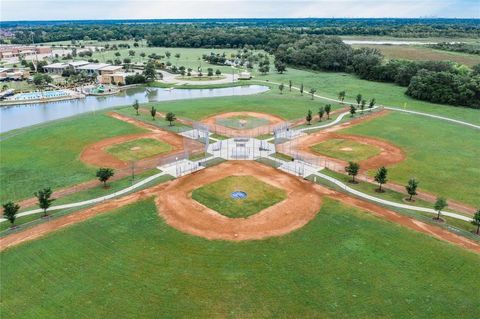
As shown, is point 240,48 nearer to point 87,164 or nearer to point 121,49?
point 121,49

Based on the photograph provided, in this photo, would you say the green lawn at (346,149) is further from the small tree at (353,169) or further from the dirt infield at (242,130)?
the dirt infield at (242,130)

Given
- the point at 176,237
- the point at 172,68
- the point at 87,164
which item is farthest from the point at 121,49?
the point at 176,237

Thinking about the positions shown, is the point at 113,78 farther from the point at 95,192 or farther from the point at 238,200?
the point at 238,200

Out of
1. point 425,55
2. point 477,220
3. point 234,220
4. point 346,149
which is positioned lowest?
point 234,220

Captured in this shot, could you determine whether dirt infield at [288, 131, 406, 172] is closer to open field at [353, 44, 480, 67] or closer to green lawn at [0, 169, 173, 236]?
green lawn at [0, 169, 173, 236]

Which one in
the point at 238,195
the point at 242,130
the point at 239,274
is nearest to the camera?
the point at 239,274

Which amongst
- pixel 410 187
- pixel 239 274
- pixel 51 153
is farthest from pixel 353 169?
pixel 51 153
